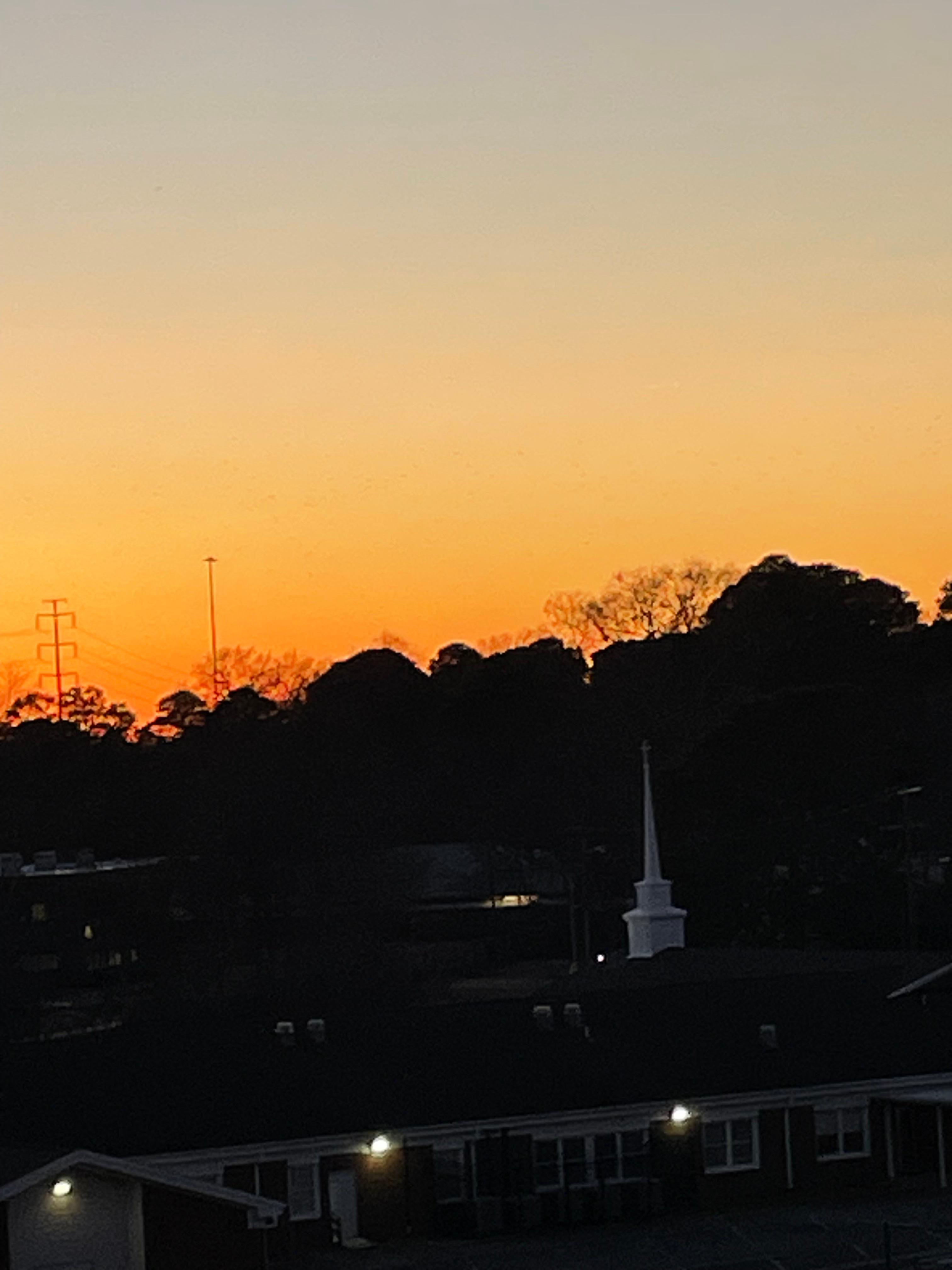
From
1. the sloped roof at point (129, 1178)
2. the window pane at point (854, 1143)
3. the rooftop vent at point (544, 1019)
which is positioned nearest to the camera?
the sloped roof at point (129, 1178)

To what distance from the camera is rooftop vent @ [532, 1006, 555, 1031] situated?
42.9m

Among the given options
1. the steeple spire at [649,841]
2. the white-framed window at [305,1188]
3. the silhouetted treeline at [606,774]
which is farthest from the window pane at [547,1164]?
the silhouetted treeline at [606,774]

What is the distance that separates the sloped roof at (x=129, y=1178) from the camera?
31.5 meters

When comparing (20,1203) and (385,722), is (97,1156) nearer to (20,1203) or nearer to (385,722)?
(20,1203)

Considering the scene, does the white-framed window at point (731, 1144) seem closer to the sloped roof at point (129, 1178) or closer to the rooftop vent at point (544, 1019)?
the rooftop vent at point (544, 1019)

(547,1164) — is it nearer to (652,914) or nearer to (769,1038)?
(769,1038)

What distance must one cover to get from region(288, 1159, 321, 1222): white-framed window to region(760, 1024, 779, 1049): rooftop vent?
363 inches

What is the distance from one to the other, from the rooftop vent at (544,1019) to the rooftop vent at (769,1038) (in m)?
3.61

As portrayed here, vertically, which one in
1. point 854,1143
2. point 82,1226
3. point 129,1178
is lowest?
point 854,1143

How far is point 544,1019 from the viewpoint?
142 feet

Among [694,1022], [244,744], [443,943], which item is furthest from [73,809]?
[694,1022]

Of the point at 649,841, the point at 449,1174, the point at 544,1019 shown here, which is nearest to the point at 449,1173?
the point at 449,1174

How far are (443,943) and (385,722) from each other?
2326cm

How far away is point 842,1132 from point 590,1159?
482cm
